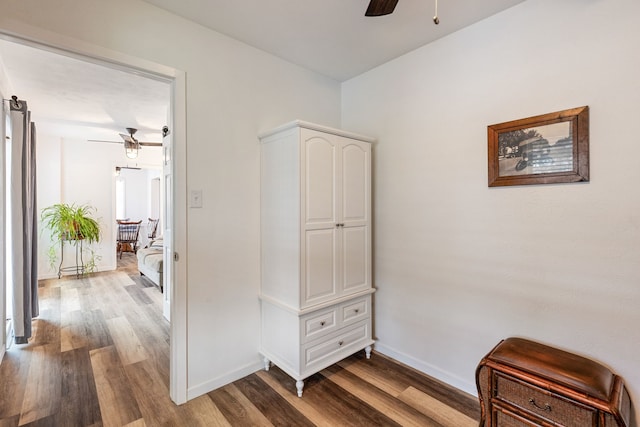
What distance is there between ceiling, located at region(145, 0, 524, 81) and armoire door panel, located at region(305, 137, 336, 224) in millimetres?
755

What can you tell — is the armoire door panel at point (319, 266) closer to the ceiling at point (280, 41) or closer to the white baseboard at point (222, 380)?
the white baseboard at point (222, 380)

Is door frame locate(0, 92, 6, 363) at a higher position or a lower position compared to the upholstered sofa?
higher

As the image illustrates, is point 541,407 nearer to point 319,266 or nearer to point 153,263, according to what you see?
point 319,266

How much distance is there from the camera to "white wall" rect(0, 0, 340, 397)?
5.84ft

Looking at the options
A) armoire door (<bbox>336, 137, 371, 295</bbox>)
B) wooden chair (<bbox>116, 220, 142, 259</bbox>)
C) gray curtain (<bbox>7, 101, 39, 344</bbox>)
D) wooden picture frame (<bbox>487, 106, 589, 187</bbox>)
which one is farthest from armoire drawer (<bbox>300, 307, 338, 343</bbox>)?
wooden chair (<bbox>116, 220, 142, 259</bbox>)

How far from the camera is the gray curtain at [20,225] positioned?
2531 millimetres

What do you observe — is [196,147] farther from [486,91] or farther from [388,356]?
[388,356]

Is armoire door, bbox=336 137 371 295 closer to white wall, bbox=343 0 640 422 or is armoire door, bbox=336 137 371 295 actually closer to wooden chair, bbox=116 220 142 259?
white wall, bbox=343 0 640 422

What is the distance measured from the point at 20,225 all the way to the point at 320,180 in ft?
8.82

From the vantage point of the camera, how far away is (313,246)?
6.72ft

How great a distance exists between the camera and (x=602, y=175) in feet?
4.91

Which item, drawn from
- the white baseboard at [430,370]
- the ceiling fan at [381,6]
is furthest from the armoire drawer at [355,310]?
the ceiling fan at [381,6]

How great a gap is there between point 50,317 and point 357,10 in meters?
4.39

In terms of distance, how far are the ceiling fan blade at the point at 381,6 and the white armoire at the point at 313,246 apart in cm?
76
